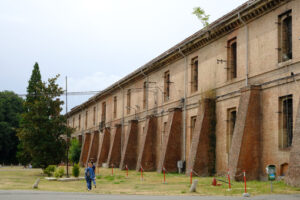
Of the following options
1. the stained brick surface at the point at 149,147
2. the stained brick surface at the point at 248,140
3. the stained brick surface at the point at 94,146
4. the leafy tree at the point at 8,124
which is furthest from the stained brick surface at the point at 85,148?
the stained brick surface at the point at 248,140

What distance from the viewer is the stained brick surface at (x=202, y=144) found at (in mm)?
24859

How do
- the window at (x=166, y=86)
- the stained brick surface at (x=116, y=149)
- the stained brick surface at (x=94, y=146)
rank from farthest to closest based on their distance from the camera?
the stained brick surface at (x=94, y=146) < the stained brick surface at (x=116, y=149) < the window at (x=166, y=86)

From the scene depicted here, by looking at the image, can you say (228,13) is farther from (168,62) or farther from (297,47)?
(168,62)

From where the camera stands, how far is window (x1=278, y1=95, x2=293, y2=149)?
767 inches

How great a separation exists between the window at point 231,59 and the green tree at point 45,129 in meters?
16.2

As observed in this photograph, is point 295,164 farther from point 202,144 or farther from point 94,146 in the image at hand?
point 94,146

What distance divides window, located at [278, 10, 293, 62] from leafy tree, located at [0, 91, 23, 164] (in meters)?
54.8

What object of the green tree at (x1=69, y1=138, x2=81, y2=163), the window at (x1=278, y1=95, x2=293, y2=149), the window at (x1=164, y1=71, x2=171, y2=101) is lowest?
A: the green tree at (x1=69, y1=138, x2=81, y2=163)

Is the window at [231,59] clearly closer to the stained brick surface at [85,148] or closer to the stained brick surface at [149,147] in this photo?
the stained brick surface at [149,147]

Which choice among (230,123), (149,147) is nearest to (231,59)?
(230,123)

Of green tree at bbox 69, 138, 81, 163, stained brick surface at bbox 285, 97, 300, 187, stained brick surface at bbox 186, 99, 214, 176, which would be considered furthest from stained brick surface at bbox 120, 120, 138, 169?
stained brick surface at bbox 285, 97, 300, 187

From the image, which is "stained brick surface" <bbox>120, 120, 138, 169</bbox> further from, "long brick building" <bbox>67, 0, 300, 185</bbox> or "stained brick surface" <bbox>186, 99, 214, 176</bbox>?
"stained brick surface" <bbox>186, 99, 214, 176</bbox>

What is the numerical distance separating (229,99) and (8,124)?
174ft

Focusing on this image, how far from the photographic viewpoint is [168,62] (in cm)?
3278
